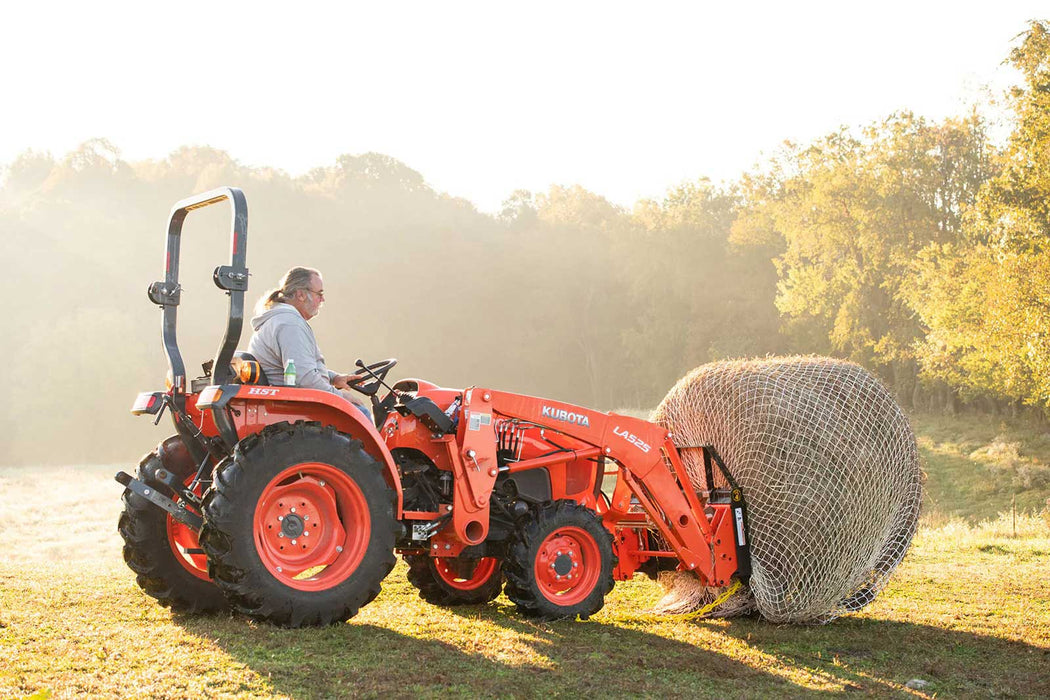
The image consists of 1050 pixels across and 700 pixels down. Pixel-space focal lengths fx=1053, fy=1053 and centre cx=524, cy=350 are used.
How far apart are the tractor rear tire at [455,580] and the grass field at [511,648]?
18 centimetres

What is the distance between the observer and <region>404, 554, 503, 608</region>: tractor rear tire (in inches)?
309

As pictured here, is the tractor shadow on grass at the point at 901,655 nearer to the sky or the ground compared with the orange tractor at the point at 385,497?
nearer to the ground

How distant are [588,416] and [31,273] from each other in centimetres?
4178

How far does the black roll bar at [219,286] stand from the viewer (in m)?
5.94

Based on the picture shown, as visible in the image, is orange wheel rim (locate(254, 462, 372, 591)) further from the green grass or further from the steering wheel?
the green grass

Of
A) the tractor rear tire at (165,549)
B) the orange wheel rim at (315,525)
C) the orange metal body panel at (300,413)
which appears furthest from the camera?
the tractor rear tire at (165,549)

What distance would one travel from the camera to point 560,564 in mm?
7207

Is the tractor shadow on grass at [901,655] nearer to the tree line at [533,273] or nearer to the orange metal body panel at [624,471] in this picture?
the orange metal body panel at [624,471]

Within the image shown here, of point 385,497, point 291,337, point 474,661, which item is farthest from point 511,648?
point 291,337

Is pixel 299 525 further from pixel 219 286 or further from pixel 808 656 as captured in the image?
pixel 808 656

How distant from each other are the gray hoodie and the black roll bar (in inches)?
11.0

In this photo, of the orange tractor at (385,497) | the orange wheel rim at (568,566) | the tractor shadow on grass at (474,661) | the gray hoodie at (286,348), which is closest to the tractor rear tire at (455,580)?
the orange tractor at (385,497)

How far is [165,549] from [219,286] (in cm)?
182

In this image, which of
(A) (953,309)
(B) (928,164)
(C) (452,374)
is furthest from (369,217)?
(A) (953,309)
